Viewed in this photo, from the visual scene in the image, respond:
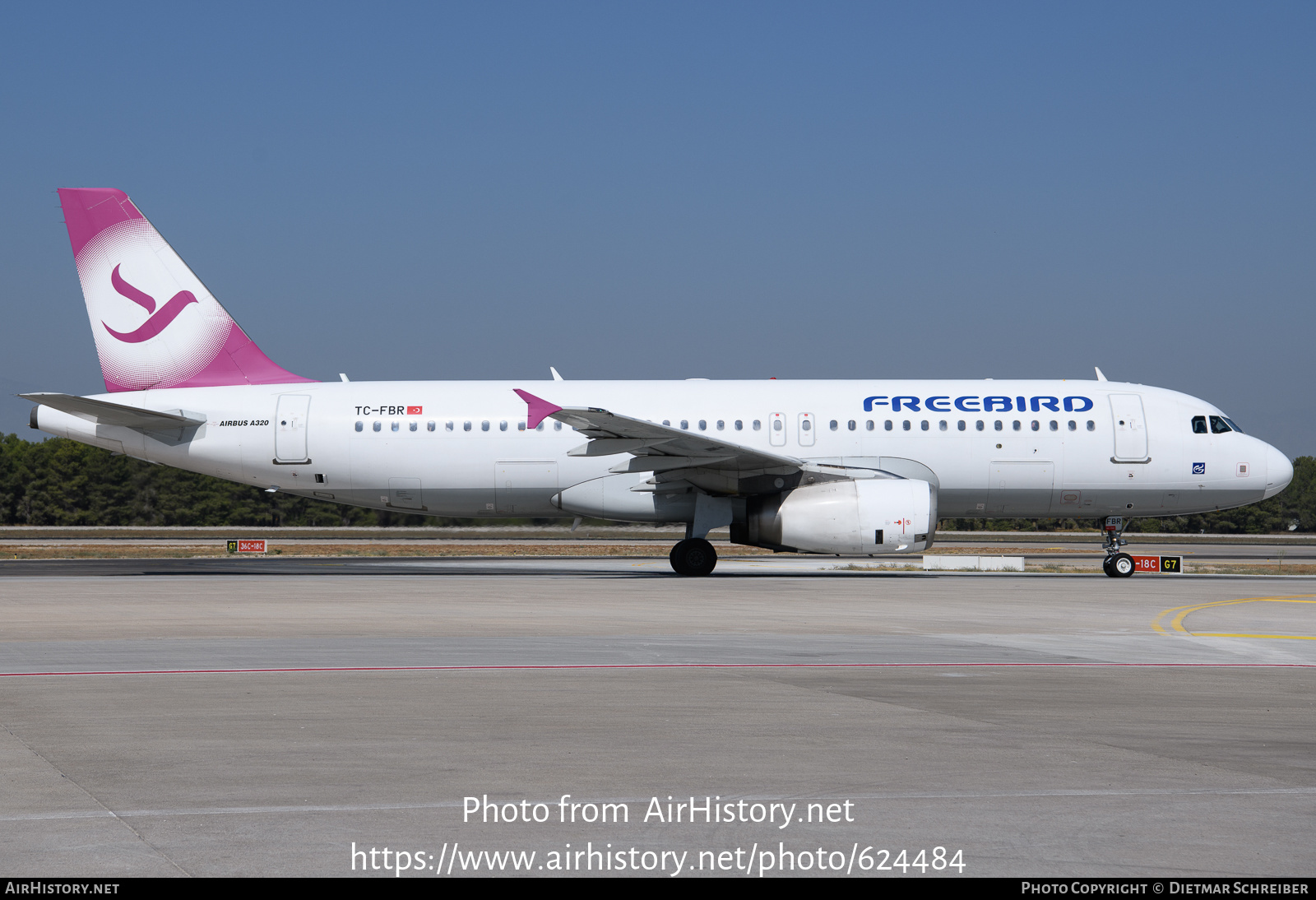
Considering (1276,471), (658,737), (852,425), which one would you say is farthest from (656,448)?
(658,737)

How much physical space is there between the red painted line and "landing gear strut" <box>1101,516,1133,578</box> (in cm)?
1478

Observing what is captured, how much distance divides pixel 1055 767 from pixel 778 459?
1717 centimetres

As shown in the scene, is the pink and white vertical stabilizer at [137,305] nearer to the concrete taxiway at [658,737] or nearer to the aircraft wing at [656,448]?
the aircraft wing at [656,448]

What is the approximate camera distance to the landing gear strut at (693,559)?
25156mm

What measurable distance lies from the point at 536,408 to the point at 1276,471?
1616 cm

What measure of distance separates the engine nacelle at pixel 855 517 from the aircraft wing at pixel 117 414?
1288 centimetres

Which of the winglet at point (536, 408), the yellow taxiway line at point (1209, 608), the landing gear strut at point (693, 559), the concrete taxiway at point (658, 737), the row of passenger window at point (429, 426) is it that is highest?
the winglet at point (536, 408)

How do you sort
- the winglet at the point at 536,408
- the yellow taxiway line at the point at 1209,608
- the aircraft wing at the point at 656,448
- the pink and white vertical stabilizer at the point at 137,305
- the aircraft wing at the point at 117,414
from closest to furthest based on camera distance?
the yellow taxiway line at the point at 1209,608 → the aircraft wing at the point at 656,448 → the winglet at the point at 536,408 → the aircraft wing at the point at 117,414 → the pink and white vertical stabilizer at the point at 137,305

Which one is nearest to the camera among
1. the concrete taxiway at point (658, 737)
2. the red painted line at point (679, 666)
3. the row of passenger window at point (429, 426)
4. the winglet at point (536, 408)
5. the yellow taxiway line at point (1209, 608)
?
the concrete taxiway at point (658, 737)

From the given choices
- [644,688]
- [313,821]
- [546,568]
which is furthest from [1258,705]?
[546,568]

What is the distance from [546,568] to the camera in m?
28.8

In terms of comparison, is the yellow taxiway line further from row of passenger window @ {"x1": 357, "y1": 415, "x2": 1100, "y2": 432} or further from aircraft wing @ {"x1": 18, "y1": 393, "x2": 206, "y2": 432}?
aircraft wing @ {"x1": 18, "y1": 393, "x2": 206, "y2": 432}

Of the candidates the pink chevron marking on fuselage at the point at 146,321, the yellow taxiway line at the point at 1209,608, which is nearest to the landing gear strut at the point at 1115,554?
the yellow taxiway line at the point at 1209,608

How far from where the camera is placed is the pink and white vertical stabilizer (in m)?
26.9
